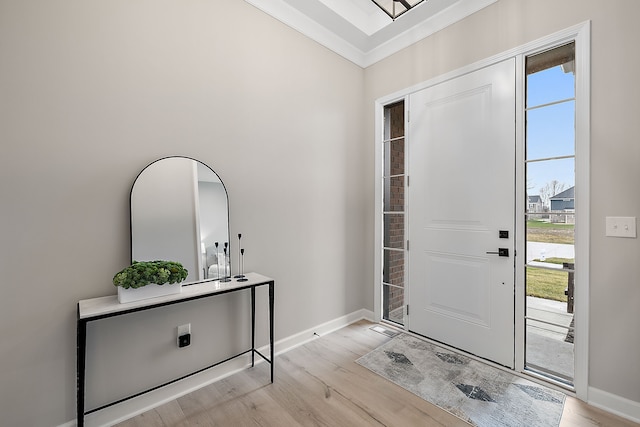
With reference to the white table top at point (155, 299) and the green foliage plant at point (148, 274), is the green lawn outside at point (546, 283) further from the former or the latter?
the green foliage plant at point (148, 274)

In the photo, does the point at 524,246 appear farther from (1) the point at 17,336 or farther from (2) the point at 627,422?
(1) the point at 17,336

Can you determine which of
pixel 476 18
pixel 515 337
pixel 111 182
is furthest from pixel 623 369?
pixel 111 182

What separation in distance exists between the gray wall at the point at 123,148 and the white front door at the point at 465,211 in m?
1.00

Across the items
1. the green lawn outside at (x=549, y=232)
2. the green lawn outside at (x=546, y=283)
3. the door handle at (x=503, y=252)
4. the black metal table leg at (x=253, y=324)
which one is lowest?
the black metal table leg at (x=253, y=324)

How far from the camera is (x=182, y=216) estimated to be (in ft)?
6.52

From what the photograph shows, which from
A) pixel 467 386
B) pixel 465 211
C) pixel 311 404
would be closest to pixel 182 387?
pixel 311 404

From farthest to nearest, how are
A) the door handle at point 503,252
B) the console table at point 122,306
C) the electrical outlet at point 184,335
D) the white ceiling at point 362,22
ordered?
1. the white ceiling at point 362,22
2. the door handle at point 503,252
3. the electrical outlet at point 184,335
4. the console table at point 122,306

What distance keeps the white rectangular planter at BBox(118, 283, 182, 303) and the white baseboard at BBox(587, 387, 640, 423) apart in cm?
275

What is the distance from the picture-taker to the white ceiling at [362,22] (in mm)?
2510

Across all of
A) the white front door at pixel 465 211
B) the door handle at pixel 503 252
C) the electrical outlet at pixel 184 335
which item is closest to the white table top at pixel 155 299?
the electrical outlet at pixel 184 335

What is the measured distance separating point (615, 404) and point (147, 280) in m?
2.94

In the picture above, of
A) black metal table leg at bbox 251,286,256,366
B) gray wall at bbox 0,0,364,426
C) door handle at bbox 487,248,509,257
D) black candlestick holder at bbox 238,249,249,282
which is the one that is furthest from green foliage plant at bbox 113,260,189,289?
door handle at bbox 487,248,509,257

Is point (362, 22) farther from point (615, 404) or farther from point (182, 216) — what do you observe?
point (615, 404)

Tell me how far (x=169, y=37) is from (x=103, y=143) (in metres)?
0.87
